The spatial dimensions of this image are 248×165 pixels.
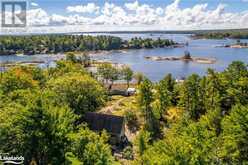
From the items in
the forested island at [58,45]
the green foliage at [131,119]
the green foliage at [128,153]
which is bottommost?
the green foliage at [128,153]

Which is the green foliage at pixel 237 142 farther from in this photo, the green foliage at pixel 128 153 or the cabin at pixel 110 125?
the cabin at pixel 110 125

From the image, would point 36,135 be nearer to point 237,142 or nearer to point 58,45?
point 237,142

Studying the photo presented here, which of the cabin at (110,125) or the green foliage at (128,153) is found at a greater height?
the cabin at (110,125)

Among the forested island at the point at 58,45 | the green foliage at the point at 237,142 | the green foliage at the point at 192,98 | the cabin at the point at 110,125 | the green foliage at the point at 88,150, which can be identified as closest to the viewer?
the green foliage at the point at 88,150

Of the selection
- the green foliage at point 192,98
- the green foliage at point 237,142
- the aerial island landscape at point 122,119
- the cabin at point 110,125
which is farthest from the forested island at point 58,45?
the green foliage at point 237,142

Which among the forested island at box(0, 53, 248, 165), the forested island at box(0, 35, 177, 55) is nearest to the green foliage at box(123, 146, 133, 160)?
the forested island at box(0, 53, 248, 165)

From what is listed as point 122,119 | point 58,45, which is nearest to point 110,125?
point 122,119
